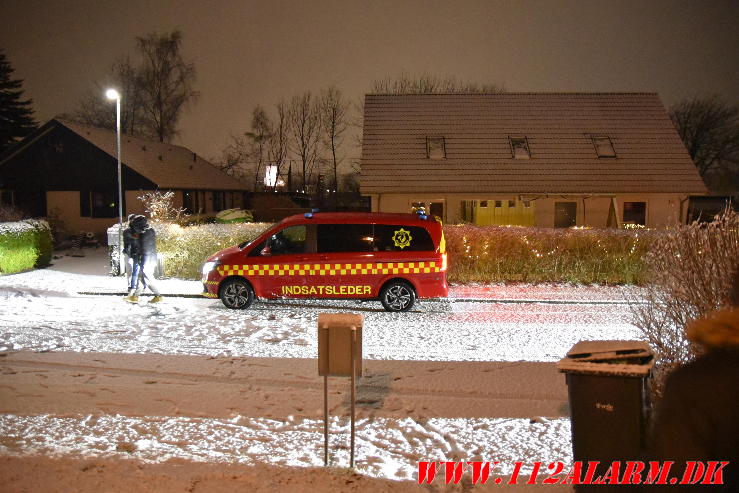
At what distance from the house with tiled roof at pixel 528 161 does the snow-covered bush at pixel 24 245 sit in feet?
38.3

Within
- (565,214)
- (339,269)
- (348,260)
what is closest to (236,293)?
(339,269)

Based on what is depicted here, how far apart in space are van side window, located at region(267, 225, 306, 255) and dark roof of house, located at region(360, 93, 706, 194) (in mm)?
11924

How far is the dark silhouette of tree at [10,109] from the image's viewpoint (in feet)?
165

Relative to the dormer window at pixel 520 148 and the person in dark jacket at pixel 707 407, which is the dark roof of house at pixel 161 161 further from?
the person in dark jacket at pixel 707 407

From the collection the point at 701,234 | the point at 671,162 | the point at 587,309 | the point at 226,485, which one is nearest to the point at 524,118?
the point at 671,162

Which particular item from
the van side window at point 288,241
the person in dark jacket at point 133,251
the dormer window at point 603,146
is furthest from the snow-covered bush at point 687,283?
the dormer window at point 603,146

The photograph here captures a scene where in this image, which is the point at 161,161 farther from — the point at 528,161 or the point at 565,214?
the point at 565,214

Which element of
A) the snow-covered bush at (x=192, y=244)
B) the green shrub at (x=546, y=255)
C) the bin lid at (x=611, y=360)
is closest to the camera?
the bin lid at (x=611, y=360)

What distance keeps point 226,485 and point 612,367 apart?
299 cm

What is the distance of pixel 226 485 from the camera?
4602mm

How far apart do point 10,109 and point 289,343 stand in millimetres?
52343

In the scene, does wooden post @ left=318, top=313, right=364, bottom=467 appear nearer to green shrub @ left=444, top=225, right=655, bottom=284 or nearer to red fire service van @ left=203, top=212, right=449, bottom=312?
red fire service van @ left=203, top=212, right=449, bottom=312

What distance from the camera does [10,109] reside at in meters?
50.8

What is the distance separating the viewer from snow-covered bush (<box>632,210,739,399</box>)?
623 cm
